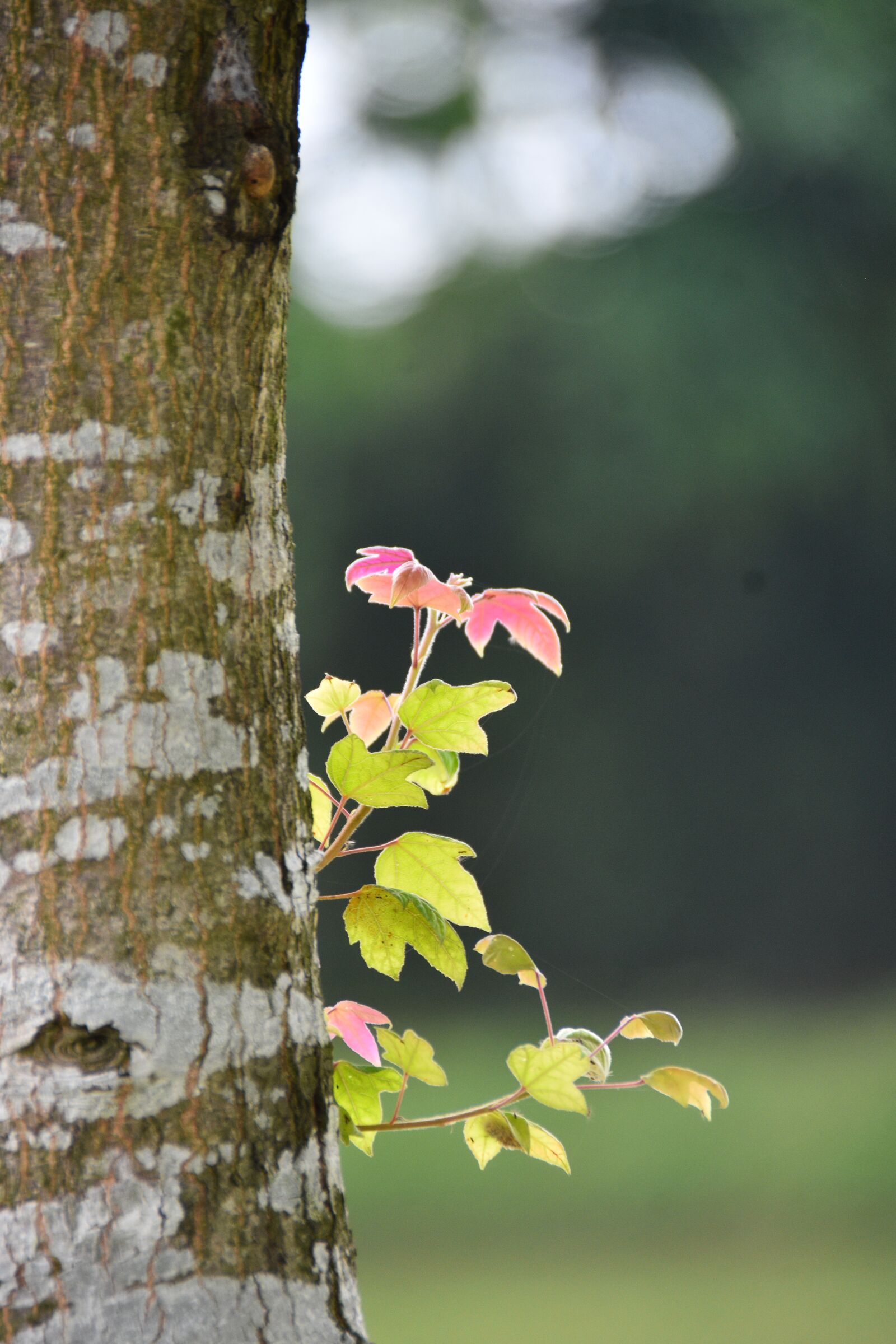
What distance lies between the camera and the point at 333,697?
0.56 meters

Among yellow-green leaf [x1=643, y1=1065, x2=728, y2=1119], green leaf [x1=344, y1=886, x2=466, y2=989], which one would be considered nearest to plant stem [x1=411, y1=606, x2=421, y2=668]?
green leaf [x1=344, y1=886, x2=466, y2=989]

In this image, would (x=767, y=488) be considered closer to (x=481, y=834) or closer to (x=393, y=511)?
(x=393, y=511)

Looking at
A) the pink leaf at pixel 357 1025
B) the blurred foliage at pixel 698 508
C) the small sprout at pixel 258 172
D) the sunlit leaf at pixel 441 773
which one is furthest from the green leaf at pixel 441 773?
the blurred foliage at pixel 698 508

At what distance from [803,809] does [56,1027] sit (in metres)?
3.36

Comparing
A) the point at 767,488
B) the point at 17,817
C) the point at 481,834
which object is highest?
the point at 767,488

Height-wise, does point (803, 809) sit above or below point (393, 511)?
below

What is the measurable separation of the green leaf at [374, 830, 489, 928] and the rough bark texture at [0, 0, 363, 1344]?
101 millimetres

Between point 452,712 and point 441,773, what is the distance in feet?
0.15

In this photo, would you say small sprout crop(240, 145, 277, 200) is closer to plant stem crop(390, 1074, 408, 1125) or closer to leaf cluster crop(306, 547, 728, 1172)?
leaf cluster crop(306, 547, 728, 1172)

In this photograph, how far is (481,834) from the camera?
126 inches

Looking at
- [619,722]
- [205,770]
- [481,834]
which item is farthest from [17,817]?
[619,722]

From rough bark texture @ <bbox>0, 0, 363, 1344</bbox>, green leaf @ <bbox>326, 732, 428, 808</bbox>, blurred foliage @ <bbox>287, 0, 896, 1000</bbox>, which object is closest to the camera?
rough bark texture @ <bbox>0, 0, 363, 1344</bbox>

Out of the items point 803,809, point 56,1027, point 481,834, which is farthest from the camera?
point 803,809

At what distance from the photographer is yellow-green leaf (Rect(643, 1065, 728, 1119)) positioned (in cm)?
49
